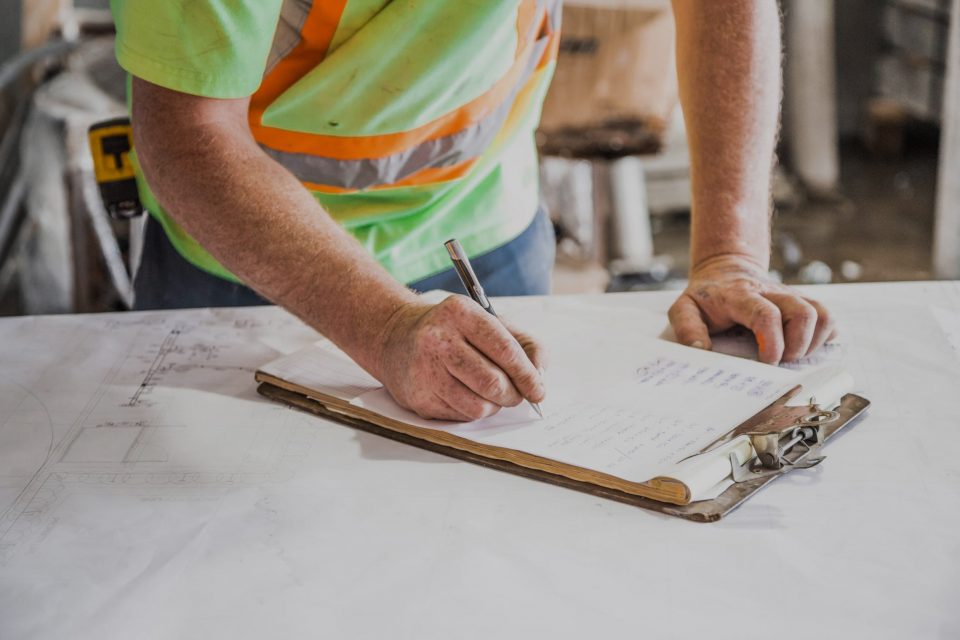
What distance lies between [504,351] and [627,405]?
0.44 feet

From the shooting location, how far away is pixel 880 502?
2.68 feet

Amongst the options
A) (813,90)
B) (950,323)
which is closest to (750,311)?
(950,323)

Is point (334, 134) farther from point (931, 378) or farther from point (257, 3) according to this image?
point (931, 378)

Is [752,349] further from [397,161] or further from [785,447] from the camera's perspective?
[397,161]

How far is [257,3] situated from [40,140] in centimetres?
202

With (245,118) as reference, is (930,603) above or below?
below

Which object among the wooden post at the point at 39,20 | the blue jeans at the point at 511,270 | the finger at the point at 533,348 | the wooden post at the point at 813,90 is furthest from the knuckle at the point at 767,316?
the wooden post at the point at 813,90

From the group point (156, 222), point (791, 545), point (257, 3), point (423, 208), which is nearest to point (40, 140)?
point (156, 222)

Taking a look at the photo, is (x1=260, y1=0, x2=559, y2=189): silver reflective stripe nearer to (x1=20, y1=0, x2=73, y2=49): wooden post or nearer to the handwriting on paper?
the handwriting on paper

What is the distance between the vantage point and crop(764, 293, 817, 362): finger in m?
1.06

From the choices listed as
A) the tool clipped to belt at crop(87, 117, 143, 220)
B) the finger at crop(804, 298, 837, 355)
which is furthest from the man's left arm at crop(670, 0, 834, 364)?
the tool clipped to belt at crop(87, 117, 143, 220)

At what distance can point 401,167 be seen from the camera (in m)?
1.28

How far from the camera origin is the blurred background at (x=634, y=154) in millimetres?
2570

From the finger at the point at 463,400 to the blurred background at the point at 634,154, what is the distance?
0.56m
